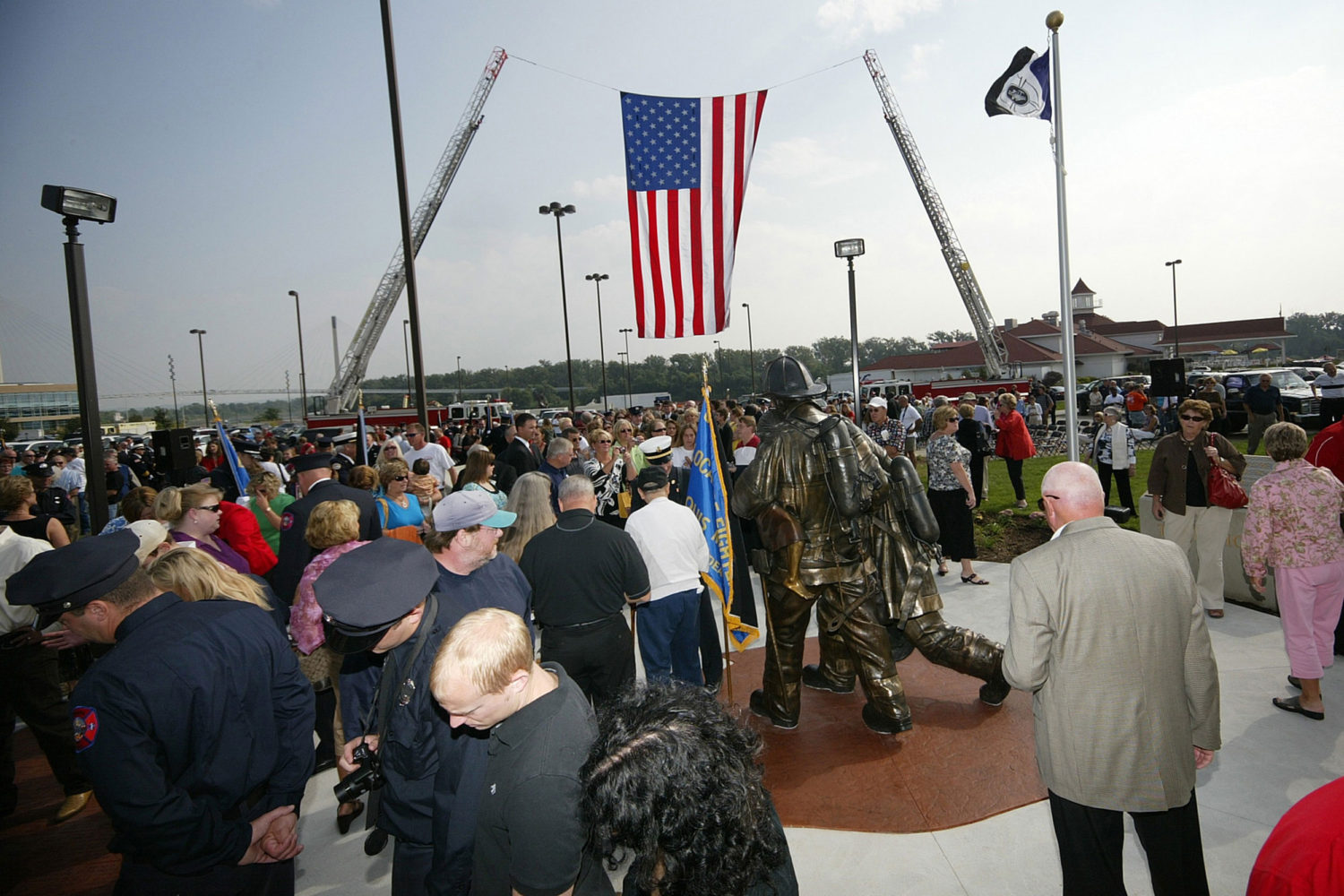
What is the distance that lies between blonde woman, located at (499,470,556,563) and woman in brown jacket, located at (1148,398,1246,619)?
5194 mm

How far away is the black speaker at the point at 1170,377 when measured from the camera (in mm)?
14336

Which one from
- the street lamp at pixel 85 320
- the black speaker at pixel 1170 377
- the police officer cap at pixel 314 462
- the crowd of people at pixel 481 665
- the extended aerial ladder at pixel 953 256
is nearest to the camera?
the crowd of people at pixel 481 665

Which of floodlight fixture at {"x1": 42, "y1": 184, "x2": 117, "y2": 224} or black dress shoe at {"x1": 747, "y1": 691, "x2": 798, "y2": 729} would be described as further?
floodlight fixture at {"x1": 42, "y1": 184, "x2": 117, "y2": 224}

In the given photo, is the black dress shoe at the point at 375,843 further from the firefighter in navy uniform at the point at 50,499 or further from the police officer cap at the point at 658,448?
the firefighter in navy uniform at the point at 50,499

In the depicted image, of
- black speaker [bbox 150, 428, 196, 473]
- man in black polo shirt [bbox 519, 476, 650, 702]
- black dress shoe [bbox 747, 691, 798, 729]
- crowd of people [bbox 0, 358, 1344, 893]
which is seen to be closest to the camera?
A: crowd of people [bbox 0, 358, 1344, 893]

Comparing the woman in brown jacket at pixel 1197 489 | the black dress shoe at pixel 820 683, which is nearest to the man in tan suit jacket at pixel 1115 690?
the black dress shoe at pixel 820 683

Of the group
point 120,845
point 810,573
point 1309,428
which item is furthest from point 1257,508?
point 1309,428

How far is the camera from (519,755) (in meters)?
1.85

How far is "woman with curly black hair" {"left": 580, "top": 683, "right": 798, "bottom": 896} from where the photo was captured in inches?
59.1

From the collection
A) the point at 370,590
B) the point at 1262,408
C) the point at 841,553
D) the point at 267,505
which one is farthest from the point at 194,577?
the point at 1262,408

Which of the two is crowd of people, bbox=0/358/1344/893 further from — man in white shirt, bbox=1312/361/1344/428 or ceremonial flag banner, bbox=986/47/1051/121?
man in white shirt, bbox=1312/361/1344/428

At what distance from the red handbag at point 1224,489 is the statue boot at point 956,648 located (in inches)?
111

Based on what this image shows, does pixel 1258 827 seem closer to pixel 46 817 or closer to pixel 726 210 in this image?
pixel 726 210

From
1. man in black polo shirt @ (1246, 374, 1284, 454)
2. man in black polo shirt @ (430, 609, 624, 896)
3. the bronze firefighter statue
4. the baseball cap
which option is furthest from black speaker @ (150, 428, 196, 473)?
man in black polo shirt @ (1246, 374, 1284, 454)
